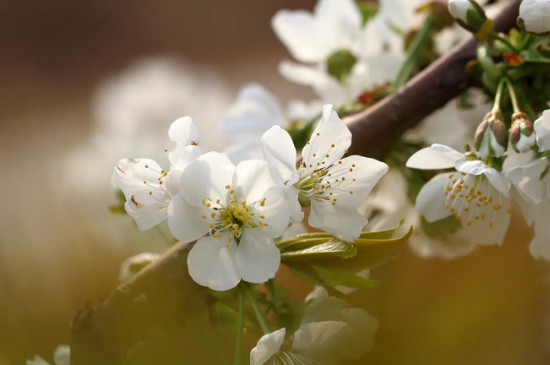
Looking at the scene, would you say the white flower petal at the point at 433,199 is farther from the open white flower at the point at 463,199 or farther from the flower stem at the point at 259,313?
the flower stem at the point at 259,313

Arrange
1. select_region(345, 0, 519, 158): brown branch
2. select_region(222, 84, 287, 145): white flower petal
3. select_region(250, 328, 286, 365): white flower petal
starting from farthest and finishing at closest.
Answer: select_region(222, 84, 287, 145): white flower petal → select_region(345, 0, 519, 158): brown branch → select_region(250, 328, 286, 365): white flower petal

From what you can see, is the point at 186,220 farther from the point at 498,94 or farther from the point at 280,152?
the point at 498,94

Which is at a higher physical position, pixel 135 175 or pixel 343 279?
pixel 135 175

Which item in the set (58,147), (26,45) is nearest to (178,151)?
(58,147)

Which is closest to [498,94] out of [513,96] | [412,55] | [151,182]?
[513,96]

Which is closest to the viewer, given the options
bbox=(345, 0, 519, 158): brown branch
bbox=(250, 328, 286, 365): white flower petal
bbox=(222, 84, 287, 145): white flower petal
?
bbox=(250, 328, 286, 365): white flower petal

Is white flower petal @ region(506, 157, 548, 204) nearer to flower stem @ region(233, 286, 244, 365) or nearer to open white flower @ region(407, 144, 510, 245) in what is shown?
open white flower @ region(407, 144, 510, 245)

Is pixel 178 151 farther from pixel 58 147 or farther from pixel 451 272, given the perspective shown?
pixel 58 147

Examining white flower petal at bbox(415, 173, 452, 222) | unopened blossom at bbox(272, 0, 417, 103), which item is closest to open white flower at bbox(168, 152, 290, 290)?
white flower petal at bbox(415, 173, 452, 222)

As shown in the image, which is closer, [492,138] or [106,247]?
[492,138]
